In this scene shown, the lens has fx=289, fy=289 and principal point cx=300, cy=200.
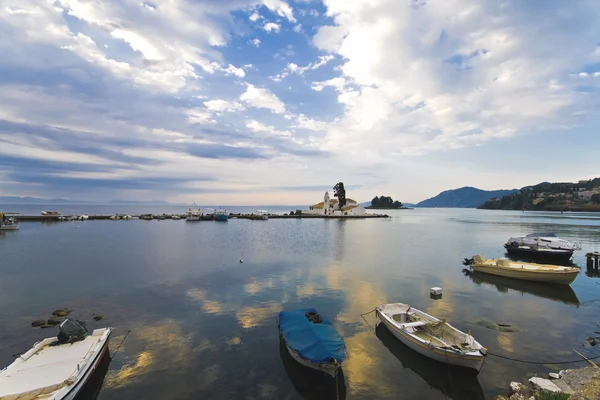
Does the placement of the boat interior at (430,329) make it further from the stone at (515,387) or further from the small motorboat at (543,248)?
the small motorboat at (543,248)

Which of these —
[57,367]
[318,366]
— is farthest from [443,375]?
[57,367]

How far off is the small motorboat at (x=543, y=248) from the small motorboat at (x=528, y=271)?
1165cm

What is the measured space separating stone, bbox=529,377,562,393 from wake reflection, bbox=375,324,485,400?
2253 millimetres

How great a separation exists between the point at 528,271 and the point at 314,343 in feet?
102

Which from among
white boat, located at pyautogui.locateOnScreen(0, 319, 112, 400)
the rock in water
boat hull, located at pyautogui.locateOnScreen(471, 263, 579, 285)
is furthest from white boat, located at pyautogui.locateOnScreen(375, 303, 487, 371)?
the rock in water

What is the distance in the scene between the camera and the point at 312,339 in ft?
48.1

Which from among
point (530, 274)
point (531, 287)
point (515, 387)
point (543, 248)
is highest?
point (543, 248)

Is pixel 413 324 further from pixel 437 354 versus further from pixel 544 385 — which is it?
pixel 544 385

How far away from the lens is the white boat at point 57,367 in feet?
37.1

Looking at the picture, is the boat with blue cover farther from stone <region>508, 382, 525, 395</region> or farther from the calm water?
stone <region>508, 382, 525, 395</region>

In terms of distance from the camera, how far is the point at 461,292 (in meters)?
28.8

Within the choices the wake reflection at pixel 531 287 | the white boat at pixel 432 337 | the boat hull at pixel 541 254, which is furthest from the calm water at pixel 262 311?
the boat hull at pixel 541 254

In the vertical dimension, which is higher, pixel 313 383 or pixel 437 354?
pixel 437 354

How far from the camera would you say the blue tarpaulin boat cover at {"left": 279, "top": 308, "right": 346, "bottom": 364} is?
13.3m
